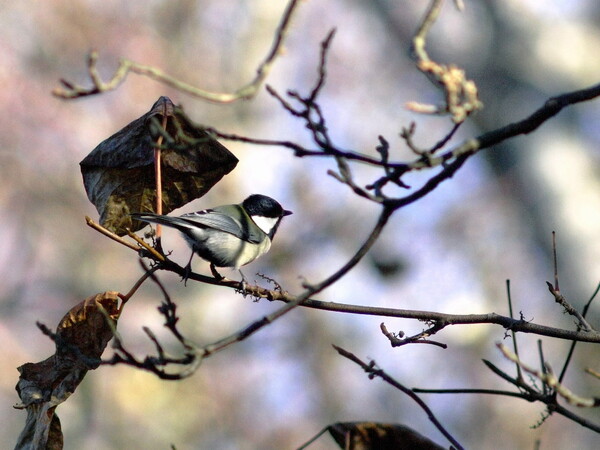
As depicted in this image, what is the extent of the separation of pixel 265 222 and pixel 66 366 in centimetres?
239

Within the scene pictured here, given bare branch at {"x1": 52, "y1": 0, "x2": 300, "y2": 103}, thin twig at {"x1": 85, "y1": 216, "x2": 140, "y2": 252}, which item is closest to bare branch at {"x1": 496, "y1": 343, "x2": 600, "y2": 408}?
bare branch at {"x1": 52, "y1": 0, "x2": 300, "y2": 103}

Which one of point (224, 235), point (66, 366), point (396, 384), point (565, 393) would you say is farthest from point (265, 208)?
point (565, 393)

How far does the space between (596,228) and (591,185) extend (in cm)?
44

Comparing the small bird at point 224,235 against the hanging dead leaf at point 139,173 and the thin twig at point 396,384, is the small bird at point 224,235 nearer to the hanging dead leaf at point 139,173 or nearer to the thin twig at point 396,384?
the hanging dead leaf at point 139,173

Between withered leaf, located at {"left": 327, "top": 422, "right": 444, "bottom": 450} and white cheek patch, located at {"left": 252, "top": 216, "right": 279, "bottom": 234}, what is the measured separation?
267cm

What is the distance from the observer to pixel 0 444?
7000 millimetres

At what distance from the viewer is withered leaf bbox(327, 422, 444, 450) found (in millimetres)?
1160

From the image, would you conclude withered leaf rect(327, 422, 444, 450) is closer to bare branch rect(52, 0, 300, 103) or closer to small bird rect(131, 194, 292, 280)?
bare branch rect(52, 0, 300, 103)

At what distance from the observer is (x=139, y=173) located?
1.81m

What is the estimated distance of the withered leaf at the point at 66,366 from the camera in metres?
1.55

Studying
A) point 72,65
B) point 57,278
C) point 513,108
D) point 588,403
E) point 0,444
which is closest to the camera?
point 588,403

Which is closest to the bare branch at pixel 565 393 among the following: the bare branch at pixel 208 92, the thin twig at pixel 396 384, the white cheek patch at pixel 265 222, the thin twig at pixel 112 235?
the thin twig at pixel 396 384

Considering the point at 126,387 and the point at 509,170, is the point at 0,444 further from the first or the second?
the point at 509,170

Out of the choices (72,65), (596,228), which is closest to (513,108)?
(596,228)
